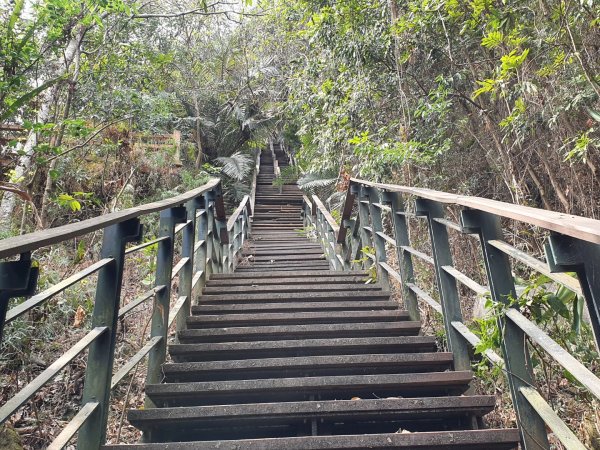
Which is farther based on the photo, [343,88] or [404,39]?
[343,88]

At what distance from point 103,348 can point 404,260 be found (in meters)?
2.03

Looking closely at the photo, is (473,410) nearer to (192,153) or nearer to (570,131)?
(570,131)

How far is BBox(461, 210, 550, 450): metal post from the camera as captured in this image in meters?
1.49

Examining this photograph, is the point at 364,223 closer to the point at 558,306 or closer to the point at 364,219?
the point at 364,219

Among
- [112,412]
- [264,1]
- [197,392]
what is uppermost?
[264,1]

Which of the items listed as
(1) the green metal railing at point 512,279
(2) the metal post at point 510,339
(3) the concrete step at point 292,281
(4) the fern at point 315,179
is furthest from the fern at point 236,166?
(2) the metal post at point 510,339

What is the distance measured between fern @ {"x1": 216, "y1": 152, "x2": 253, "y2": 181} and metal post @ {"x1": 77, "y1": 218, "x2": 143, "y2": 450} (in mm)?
9508

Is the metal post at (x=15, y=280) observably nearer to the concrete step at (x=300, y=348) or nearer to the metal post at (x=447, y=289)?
the concrete step at (x=300, y=348)

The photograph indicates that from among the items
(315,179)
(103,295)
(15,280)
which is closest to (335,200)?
(315,179)

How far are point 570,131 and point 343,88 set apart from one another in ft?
9.67

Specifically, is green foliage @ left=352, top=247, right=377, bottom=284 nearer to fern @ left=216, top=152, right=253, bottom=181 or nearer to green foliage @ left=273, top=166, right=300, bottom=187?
fern @ left=216, top=152, right=253, bottom=181

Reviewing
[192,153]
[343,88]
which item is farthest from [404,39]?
[192,153]

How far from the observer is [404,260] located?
2.83 meters

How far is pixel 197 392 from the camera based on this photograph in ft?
6.35
